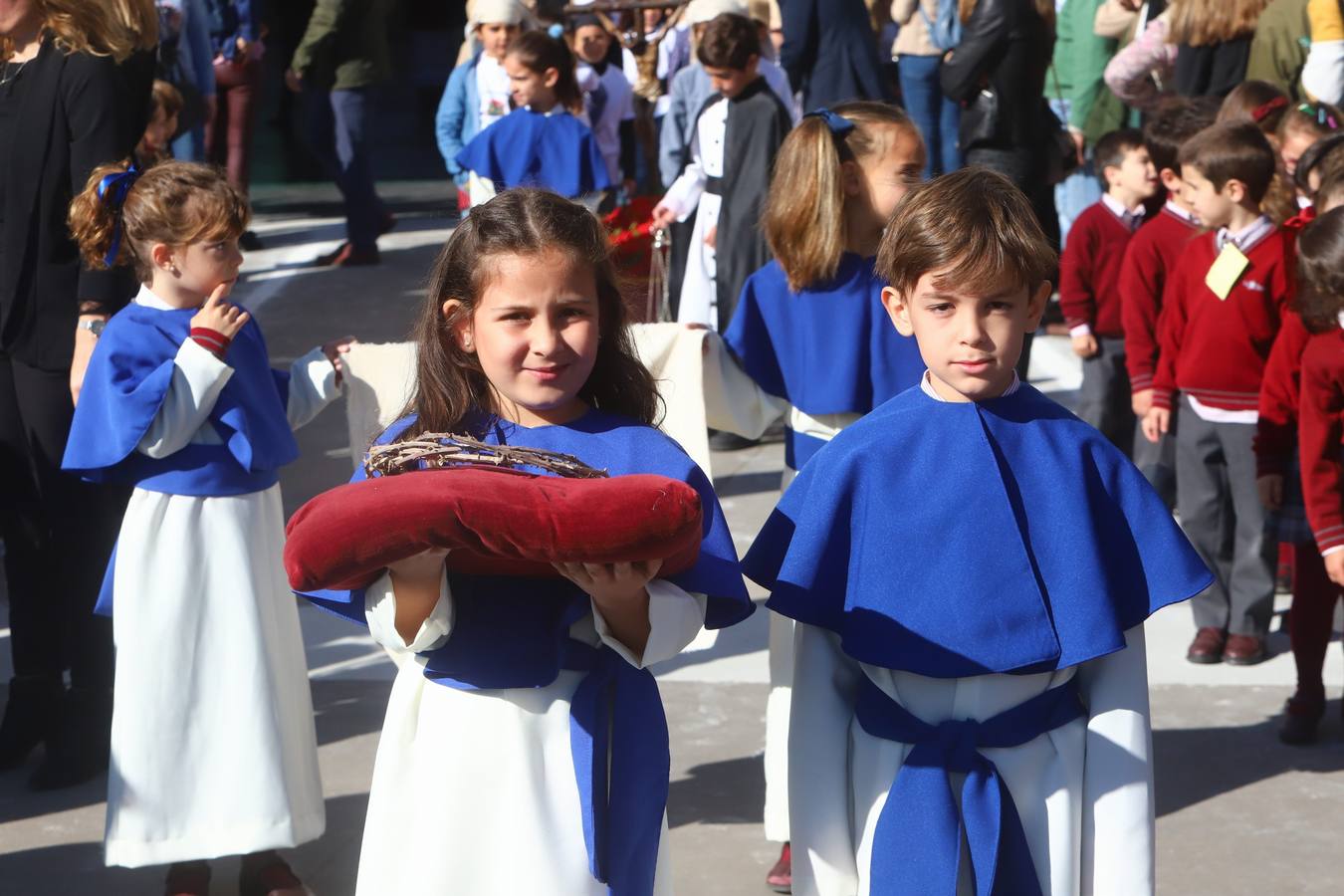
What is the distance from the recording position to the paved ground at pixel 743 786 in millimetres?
4176

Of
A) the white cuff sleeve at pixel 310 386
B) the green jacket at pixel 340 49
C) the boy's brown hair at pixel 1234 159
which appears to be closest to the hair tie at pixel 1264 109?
the boy's brown hair at pixel 1234 159

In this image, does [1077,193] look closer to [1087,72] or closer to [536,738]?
[1087,72]

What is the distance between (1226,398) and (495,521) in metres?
3.75

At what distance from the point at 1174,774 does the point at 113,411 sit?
2.88 meters

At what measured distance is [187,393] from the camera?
3.77m

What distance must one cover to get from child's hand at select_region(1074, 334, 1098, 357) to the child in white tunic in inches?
150

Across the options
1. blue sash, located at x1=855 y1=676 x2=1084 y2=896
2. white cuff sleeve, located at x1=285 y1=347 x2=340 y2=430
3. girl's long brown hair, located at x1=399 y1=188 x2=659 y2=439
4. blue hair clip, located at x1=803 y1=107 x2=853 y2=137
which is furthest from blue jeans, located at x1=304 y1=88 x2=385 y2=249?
blue sash, located at x1=855 y1=676 x2=1084 y2=896

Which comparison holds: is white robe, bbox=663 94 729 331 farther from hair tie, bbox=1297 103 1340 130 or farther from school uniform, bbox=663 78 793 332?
hair tie, bbox=1297 103 1340 130

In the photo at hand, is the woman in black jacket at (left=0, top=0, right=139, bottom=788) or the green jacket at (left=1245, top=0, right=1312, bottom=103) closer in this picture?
the woman in black jacket at (left=0, top=0, right=139, bottom=788)

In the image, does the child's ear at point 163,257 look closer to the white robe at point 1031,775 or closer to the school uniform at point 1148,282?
the white robe at point 1031,775

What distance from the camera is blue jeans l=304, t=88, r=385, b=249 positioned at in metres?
10.6

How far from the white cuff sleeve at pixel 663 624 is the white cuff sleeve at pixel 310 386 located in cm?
179

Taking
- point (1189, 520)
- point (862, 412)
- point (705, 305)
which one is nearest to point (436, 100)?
point (705, 305)

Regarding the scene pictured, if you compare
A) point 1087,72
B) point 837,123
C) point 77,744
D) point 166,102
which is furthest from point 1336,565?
point 1087,72
